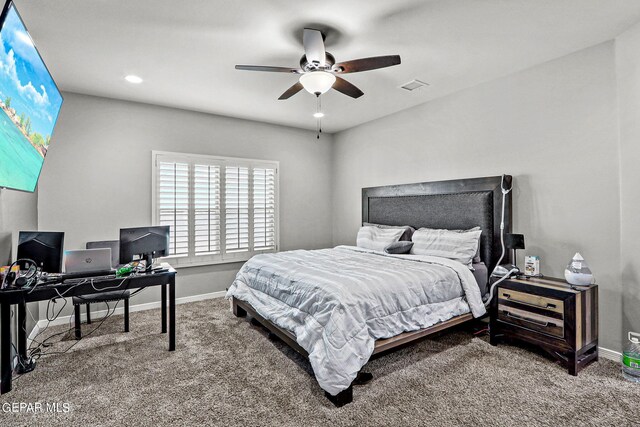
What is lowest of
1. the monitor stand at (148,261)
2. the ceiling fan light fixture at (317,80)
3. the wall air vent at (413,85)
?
the monitor stand at (148,261)

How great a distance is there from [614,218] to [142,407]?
4.00 m

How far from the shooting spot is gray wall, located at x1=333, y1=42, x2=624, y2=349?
2.75 m

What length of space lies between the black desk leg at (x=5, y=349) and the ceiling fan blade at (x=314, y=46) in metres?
→ 2.95

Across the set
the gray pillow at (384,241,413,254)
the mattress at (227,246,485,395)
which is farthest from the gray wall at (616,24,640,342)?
the gray pillow at (384,241,413,254)

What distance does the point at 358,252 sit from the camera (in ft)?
13.9

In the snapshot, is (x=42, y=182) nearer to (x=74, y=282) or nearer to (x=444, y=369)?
(x=74, y=282)

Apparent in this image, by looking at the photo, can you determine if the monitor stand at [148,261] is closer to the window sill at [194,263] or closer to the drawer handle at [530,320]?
the window sill at [194,263]

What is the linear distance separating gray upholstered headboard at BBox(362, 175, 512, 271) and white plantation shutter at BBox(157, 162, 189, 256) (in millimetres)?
2842

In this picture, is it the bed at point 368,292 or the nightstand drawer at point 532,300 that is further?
the nightstand drawer at point 532,300

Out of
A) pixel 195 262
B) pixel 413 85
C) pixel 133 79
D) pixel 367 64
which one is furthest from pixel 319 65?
pixel 195 262

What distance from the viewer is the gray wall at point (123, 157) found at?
3758 millimetres

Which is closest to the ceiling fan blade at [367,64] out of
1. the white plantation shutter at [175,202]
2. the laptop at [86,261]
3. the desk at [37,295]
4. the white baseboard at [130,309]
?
the desk at [37,295]

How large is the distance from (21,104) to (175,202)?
2.43 metres

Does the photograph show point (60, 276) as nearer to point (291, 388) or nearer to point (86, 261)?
point (86, 261)
